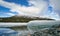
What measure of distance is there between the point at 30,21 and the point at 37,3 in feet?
0.79

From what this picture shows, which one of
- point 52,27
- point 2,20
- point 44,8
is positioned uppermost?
point 44,8

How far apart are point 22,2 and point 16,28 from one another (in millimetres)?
334

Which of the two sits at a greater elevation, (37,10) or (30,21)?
(37,10)

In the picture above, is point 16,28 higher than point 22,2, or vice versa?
point 22,2

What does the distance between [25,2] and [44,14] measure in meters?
0.28

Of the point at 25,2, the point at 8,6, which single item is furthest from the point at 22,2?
the point at 8,6

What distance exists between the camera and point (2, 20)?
1474 millimetres

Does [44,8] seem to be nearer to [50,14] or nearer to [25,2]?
[50,14]

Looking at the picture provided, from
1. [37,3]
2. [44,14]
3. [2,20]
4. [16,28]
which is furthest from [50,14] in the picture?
[2,20]

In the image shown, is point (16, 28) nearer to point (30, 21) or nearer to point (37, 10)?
point (30, 21)

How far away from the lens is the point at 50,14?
1524 millimetres

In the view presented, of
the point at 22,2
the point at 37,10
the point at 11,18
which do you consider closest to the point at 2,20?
the point at 11,18

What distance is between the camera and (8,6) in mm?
1503

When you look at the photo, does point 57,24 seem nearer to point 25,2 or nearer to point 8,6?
point 25,2
